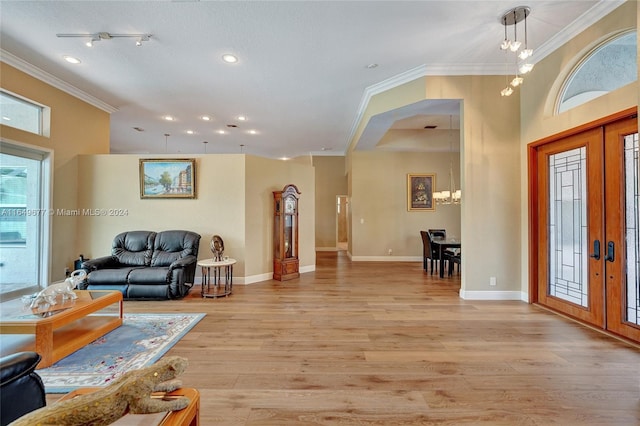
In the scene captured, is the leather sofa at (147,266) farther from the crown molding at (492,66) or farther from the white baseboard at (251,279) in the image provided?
the crown molding at (492,66)

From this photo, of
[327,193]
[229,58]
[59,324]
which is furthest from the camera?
[327,193]

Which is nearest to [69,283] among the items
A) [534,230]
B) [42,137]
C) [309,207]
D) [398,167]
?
[42,137]

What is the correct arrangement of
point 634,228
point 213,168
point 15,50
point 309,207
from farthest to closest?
point 309,207
point 213,168
point 15,50
point 634,228

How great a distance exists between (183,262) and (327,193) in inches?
249

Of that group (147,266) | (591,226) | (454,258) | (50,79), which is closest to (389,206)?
(454,258)

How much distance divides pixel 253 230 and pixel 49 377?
11.7 feet

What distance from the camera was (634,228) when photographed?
279 cm

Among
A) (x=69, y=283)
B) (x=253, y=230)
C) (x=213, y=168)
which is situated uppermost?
(x=213, y=168)

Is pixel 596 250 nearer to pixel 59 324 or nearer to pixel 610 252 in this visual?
pixel 610 252

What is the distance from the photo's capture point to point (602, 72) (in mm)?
3113

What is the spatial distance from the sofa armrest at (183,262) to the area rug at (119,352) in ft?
2.89

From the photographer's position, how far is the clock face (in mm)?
5748

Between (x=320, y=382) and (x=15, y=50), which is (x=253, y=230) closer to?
(x=320, y=382)

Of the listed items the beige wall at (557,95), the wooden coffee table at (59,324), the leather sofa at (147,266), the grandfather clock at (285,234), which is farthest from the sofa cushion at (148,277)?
the beige wall at (557,95)
